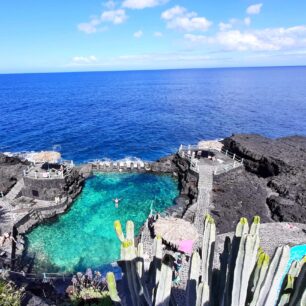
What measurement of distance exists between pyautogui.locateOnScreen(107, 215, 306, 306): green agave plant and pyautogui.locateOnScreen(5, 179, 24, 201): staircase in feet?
84.2

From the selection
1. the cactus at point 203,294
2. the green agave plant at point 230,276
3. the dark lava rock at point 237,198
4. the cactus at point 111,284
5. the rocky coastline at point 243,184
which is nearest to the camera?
the green agave plant at point 230,276

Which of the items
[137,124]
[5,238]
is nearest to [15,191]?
[5,238]

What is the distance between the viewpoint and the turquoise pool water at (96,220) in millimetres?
22938

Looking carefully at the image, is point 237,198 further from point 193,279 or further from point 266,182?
point 193,279

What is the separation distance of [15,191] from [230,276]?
29.6 meters

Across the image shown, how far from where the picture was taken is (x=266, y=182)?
32500 millimetres

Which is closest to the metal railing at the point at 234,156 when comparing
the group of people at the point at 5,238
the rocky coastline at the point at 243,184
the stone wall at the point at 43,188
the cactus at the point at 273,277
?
the rocky coastline at the point at 243,184

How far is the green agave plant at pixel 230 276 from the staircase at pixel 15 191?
2565cm

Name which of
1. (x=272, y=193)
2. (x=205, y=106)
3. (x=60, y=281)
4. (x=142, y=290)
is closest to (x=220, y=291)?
(x=142, y=290)

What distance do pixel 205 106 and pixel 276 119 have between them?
26.1 m

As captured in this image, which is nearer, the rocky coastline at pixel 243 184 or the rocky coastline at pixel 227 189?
the rocky coastline at pixel 227 189

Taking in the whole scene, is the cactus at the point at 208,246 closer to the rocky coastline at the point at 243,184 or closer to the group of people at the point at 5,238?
the rocky coastline at the point at 243,184

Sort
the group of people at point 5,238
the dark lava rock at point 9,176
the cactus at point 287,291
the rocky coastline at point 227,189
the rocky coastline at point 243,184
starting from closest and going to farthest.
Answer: the cactus at point 287,291
the group of people at point 5,238
the rocky coastline at point 227,189
the rocky coastline at point 243,184
the dark lava rock at point 9,176

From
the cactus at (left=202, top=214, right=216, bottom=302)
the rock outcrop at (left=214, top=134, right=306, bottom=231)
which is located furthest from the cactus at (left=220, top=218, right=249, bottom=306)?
the rock outcrop at (left=214, top=134, right=306, bottom=231)
